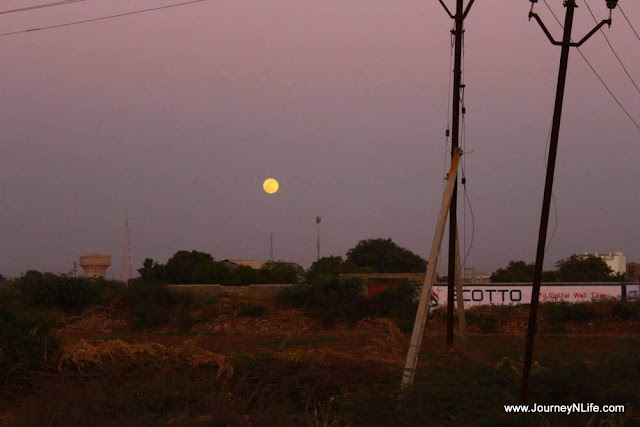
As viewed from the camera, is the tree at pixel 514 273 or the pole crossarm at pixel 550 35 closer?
the pole crossarm at pixel 550 35

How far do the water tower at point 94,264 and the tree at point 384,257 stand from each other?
92.3ft

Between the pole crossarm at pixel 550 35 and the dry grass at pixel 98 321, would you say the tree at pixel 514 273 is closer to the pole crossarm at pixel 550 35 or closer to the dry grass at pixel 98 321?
the dry grass at pixel 98 321

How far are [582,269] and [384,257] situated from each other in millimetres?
25749

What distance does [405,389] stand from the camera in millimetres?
14055

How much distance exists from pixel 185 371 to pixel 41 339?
363 centimetres

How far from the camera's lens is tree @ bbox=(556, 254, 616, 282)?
7101cm

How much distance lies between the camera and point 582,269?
72500mm

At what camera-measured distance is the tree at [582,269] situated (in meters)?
71.0

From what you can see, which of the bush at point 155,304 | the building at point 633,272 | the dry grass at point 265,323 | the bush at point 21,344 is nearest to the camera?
the bush at point 21,344

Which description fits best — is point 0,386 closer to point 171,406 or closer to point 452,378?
point 171,406

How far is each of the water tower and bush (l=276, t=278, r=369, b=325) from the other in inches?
1831

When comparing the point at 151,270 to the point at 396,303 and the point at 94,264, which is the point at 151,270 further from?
the point at 396,303

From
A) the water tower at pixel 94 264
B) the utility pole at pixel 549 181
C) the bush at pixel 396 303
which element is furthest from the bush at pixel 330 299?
the water tower at pixel 94 264

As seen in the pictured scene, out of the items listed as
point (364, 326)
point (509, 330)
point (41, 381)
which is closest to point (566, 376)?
point (41, 381)
